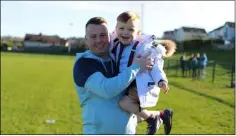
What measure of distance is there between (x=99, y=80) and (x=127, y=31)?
0.52m

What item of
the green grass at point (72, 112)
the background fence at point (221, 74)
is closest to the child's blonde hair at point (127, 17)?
the green grass at point (72, 112)

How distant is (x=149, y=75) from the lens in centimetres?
336

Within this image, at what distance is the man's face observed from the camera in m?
3.26

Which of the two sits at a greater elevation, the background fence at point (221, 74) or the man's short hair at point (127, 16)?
the man's short hair at point (127, 16)

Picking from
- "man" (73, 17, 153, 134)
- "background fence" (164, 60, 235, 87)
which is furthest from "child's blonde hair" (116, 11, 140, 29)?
"background fence" (164, 60, 235, 87)

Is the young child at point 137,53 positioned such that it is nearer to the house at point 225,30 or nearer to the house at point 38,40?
the house at point 225,30

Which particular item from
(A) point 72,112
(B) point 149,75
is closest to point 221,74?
(A) point 72,112

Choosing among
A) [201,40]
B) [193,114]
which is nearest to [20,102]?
[193,114]

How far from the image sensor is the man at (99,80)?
318 centimetres

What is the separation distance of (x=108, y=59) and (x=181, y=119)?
8.09m

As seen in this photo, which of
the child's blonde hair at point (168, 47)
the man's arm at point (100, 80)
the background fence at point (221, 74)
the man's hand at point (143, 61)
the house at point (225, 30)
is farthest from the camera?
the house at point (225, 30)

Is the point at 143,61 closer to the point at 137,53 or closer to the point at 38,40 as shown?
the point at 137,53

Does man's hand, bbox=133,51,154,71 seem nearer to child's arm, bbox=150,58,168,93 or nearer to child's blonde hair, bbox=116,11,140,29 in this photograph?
child's arm, bbox=150,58,168,93

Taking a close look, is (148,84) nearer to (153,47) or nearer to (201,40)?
(153,47)
